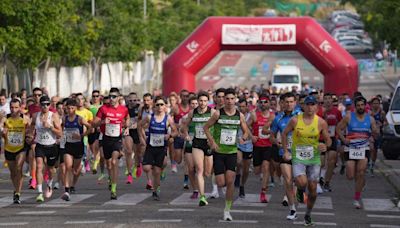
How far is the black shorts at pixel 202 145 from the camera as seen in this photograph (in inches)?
760

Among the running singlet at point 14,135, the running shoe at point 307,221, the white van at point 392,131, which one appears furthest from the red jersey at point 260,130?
the white van at point 392,131

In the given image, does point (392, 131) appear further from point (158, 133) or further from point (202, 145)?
point (202, 145)

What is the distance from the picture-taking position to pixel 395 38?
53.2 metres

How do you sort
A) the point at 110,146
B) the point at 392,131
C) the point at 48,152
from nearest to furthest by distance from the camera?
the point at 48,152 < the point at 110,146 < the point at 392,131

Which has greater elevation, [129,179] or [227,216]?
[227,216]

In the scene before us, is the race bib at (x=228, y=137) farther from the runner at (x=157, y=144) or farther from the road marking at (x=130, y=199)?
the runner at (x=157, y=144)

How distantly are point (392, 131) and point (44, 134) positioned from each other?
11949 millimetres

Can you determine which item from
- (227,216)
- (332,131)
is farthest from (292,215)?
(332,131)

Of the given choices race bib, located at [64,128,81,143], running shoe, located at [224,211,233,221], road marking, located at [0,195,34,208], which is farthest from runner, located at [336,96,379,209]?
road marking, located at [0,195,34,208]

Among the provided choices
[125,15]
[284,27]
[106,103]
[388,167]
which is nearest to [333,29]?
[125,15]

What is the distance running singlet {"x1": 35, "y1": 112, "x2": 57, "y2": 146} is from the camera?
20.2m

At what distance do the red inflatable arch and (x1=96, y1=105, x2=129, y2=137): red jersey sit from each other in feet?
65.9

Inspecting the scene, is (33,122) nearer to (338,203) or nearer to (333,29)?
(338,203)

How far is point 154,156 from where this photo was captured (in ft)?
66.3
